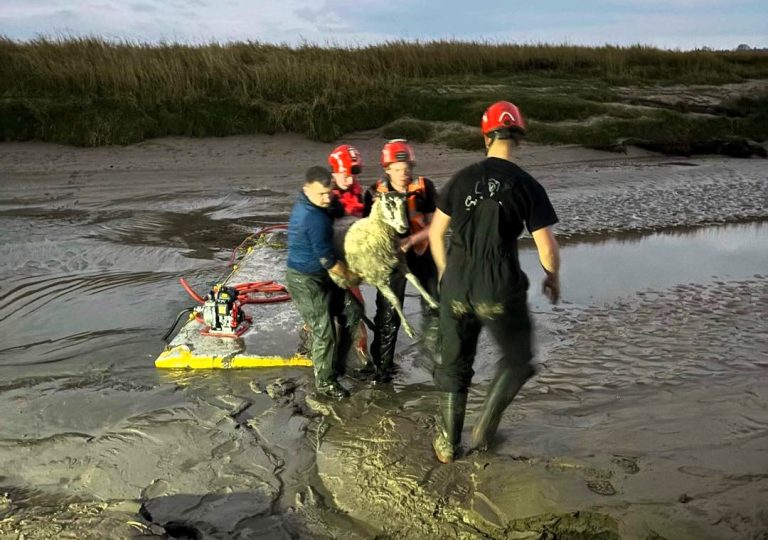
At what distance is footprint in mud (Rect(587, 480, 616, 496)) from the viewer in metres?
4.16

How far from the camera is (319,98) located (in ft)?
64.5

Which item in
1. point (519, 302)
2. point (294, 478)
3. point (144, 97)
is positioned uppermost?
point (144, 97)

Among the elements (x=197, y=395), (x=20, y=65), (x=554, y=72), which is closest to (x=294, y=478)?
(x=197, y=395)

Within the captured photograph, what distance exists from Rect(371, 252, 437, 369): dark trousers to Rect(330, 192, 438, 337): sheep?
153 mm

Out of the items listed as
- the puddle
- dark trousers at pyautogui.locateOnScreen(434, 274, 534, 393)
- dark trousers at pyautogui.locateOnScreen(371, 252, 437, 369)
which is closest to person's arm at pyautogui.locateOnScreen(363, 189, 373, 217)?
dark trousers at pyautogui.locateOnScreen(371, 252, 437, 369)

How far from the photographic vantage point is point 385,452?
4762mm

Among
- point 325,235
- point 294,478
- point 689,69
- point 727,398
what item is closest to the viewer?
point 294,478

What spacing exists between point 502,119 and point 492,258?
2.63 ft

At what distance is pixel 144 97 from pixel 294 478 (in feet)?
54.4

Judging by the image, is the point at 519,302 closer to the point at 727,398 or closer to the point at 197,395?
the point at 727,398

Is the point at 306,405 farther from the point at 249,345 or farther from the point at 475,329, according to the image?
the point at 475,329

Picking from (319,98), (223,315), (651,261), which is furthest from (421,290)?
(319,98)

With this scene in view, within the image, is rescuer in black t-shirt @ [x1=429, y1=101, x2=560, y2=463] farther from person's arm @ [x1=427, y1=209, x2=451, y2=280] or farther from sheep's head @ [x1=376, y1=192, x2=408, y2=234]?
sheep's head @ [x1=376, y1=192, x2=408, y2=234]

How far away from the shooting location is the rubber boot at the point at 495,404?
4.37 meters
